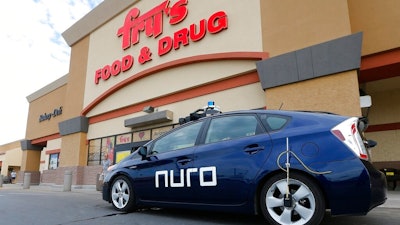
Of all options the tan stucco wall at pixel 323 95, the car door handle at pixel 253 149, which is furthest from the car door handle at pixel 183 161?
the tan stucco wall at pixel 323 95

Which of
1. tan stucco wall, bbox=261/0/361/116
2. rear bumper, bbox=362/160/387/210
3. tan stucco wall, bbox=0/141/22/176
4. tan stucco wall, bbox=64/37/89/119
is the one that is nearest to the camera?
rear bumper, bbox=362/160/387/210

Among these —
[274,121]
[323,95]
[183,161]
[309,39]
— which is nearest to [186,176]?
[183,161]

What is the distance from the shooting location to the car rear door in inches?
153

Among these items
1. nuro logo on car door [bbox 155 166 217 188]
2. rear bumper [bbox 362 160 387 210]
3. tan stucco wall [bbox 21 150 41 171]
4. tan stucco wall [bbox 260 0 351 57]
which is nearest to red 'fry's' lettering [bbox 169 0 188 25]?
tan stucco wall [bbox 260 0 351 57]

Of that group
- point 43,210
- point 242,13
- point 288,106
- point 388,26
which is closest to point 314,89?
point 288,106

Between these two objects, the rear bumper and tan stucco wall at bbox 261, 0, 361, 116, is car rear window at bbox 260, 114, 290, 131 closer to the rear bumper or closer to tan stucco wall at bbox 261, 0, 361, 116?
the rear bumper

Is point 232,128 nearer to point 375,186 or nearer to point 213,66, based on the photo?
point 375,186

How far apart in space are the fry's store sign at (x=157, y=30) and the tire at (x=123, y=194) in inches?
315

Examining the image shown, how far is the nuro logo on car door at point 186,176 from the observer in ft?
13.7

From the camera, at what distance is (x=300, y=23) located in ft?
31.3

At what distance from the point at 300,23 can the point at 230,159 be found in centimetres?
695

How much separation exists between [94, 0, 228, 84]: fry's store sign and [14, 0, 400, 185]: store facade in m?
0.05

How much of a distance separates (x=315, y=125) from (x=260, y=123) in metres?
0.71

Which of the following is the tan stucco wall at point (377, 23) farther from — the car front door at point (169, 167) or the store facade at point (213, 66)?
the car front door at point (169, 167)
